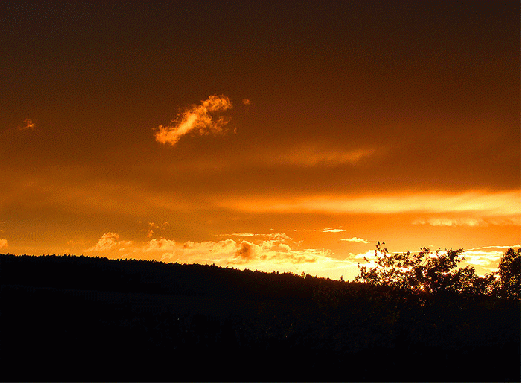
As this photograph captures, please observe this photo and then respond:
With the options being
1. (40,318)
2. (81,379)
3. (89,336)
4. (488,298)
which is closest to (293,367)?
(81,379)

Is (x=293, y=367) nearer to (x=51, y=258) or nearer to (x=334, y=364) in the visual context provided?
(x=334, y=364)

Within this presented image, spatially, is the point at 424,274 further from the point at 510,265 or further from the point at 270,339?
the point at 510,265

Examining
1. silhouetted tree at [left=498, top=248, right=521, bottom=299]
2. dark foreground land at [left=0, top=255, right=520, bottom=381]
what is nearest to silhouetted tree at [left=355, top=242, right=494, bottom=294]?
dark foreground land at [left=0, top=255, right=520, bottom=381]

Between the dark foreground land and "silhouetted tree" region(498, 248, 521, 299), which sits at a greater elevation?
"silhouetted tree" region(498, 248, 521, 299)

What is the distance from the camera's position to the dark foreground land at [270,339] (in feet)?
48.6

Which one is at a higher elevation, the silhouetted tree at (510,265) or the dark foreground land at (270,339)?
the silhouetted tree at (510,265)

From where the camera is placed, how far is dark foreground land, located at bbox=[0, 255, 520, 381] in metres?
14.8

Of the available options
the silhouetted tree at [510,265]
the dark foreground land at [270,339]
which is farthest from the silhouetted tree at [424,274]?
the silhouetted tree at [510,265]

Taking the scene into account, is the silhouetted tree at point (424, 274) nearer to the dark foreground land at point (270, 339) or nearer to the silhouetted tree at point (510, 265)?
the dark foreground land at point (270, 339)

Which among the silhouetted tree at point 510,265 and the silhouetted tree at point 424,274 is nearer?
the silhouetted tree at point 424,274

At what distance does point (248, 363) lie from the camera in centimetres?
1560

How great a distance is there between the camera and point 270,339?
17609 millimetres

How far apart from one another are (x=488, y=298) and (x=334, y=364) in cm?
1274

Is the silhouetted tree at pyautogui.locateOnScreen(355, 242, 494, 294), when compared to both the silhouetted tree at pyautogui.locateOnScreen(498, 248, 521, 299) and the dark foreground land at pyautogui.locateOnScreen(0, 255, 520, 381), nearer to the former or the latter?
the dark foreground land at pyautogui.locateOnScreen(0, 255, 520, 381)
